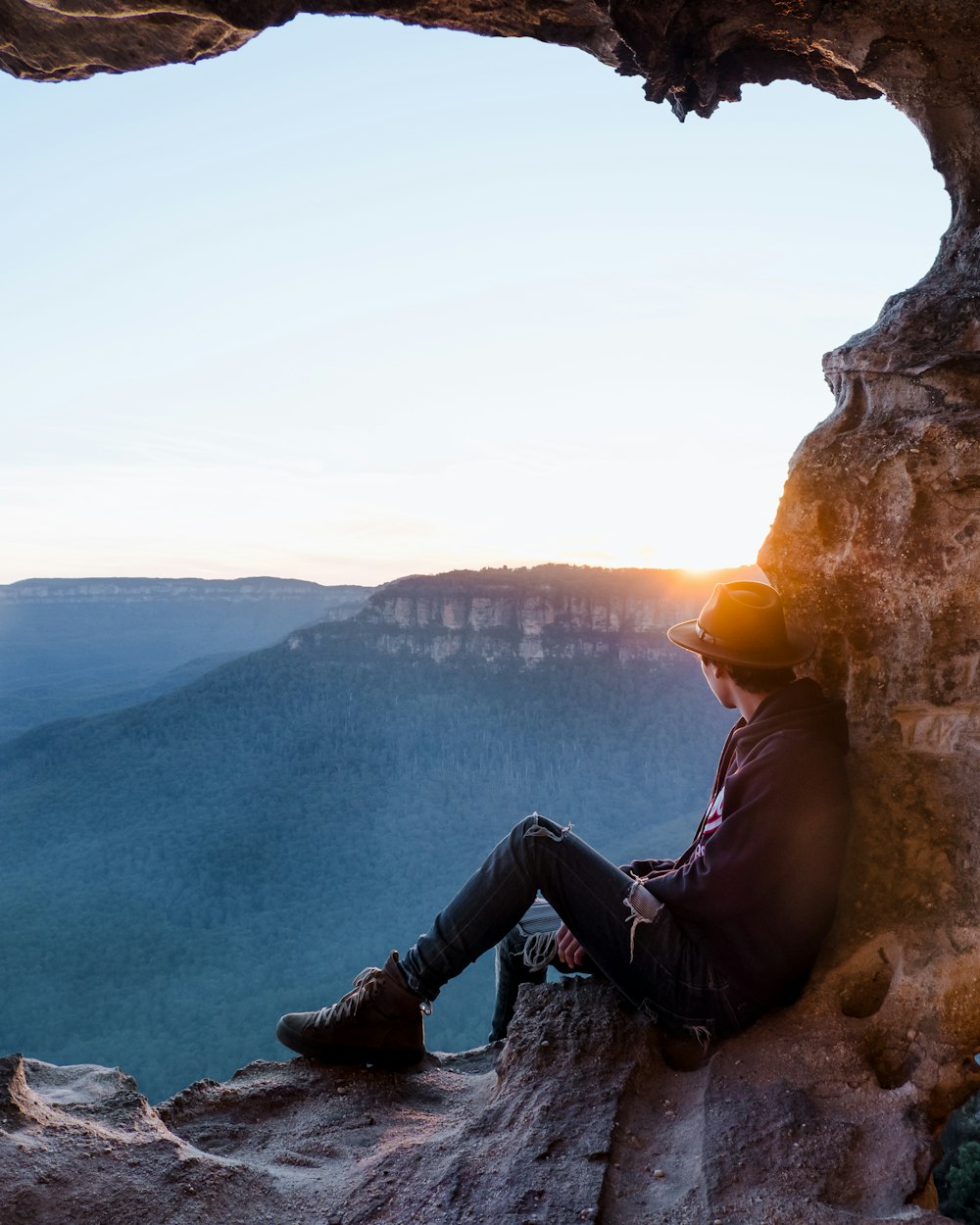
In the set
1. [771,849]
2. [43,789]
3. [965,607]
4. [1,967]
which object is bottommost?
[1,967]

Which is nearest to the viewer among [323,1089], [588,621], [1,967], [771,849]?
[771,849]

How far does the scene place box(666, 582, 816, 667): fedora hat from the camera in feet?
9.41

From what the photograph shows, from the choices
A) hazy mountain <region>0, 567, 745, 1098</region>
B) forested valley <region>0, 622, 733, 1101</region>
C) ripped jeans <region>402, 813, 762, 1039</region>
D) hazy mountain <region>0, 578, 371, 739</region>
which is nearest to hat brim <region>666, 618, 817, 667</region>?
ripped jeans <region>402, 813, 762, 1039</region>

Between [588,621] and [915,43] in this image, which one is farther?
[588,621]

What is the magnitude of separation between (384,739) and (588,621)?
13251mm

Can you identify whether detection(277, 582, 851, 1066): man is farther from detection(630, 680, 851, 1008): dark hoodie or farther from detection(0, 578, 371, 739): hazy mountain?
detection(0, 578, 371, 739): hazy mountain

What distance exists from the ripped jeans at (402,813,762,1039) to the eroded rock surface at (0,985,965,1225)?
0.49 feet

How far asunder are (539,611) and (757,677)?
41783mm

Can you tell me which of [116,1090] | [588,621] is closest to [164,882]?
[588,621]

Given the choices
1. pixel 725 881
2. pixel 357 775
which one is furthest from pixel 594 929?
pixel 357 775

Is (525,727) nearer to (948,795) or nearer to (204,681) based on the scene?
(204,681)

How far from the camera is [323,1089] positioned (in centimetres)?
340

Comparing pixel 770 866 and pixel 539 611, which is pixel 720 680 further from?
pixel 539 611

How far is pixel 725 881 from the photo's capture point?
258cm
